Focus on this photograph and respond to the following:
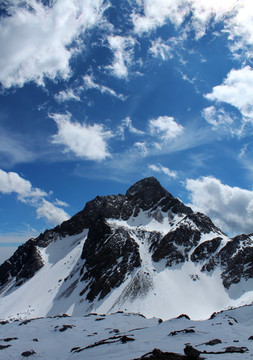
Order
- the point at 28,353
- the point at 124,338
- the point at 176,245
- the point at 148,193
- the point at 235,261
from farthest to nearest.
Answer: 1. the point at 148,193
2. the point at 176,245
3. the point at 235,261
4. the point at 28,353
5. the point at 124,338

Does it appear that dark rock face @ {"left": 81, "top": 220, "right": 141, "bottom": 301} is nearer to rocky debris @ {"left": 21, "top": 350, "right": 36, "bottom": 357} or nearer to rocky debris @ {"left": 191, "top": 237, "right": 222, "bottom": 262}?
rocky debris @ {"left": 191, "top": 237, "right": 222, "bottom": 262}

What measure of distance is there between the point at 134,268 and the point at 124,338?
247 feet

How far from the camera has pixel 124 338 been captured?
87.5 feet

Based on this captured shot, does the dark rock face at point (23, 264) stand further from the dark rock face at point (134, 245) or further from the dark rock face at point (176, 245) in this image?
the dark rock face at point (176, 245)

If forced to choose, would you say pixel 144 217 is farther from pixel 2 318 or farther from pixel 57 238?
pixel 2 318

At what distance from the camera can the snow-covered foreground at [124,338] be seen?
2123 cm

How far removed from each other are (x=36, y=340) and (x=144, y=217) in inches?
4227

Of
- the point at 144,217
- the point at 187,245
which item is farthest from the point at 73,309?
the point at 144,217

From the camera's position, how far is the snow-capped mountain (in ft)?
290

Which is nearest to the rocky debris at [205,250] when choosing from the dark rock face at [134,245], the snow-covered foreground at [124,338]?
the dark rock face at [134,245]

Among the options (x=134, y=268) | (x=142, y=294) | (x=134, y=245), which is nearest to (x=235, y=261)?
(x=134, y=268)

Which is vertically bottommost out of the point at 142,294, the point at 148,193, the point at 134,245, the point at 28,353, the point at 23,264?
the point at 28,353

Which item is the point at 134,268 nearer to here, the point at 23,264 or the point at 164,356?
the point at 23,264

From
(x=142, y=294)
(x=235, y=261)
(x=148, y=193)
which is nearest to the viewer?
(x=142, y=294)
